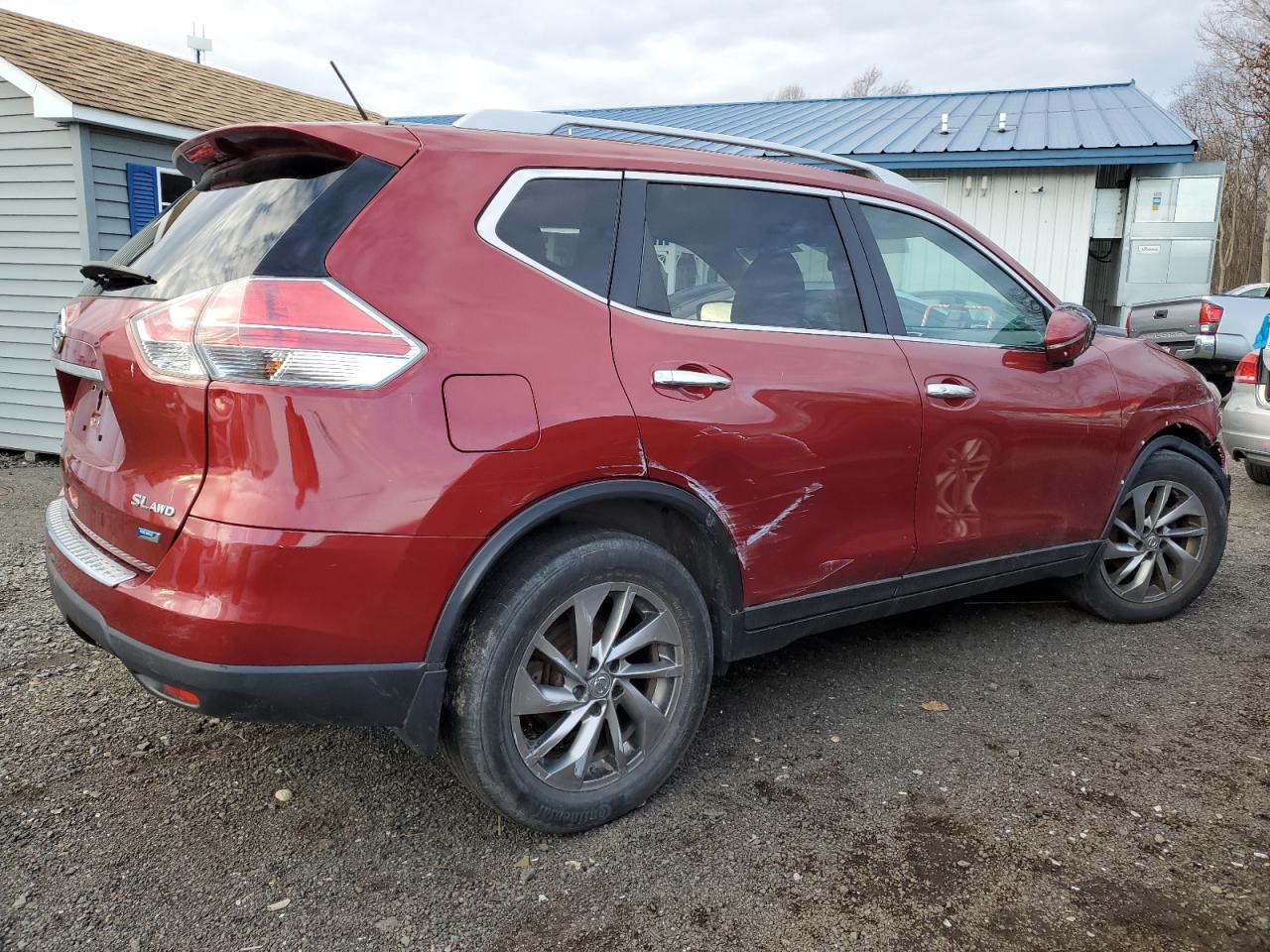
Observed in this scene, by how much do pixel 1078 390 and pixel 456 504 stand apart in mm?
2604

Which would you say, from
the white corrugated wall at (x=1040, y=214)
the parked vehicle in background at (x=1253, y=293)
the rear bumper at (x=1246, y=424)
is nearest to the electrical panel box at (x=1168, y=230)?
the white corrugated wall at (x=1040, y=214)

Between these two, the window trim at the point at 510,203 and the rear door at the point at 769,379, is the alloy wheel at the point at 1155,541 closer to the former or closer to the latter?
the rear door at the point at 769,379

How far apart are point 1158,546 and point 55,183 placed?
858 centimetres

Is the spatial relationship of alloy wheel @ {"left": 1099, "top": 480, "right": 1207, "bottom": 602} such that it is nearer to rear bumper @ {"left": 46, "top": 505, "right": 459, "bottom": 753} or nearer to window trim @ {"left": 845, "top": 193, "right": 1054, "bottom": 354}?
window trim @ {"left": 845, "top": 193, "right": 1054, "bottom": 354}

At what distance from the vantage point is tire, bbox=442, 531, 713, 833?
231 centimetres

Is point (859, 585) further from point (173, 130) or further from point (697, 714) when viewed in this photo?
point (173, 130)

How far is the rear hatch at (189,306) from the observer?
208cm

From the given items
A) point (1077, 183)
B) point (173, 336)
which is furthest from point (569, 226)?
point (1077, 183)

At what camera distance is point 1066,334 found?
3.50 m

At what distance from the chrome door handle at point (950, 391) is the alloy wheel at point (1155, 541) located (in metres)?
1.25

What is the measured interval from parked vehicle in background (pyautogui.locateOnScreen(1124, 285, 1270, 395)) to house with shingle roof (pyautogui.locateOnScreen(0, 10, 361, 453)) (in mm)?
9886

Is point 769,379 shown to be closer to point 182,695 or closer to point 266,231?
point 266,231

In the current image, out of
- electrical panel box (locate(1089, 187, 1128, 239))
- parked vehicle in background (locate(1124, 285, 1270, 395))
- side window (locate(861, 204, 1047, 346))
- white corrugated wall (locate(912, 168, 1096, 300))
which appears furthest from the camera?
electrical panel box (locate(1089, 187, 1128, 239))

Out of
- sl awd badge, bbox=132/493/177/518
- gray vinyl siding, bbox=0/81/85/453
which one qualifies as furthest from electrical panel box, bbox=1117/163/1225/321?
sl awd badge, bbox=132/493/177/518
